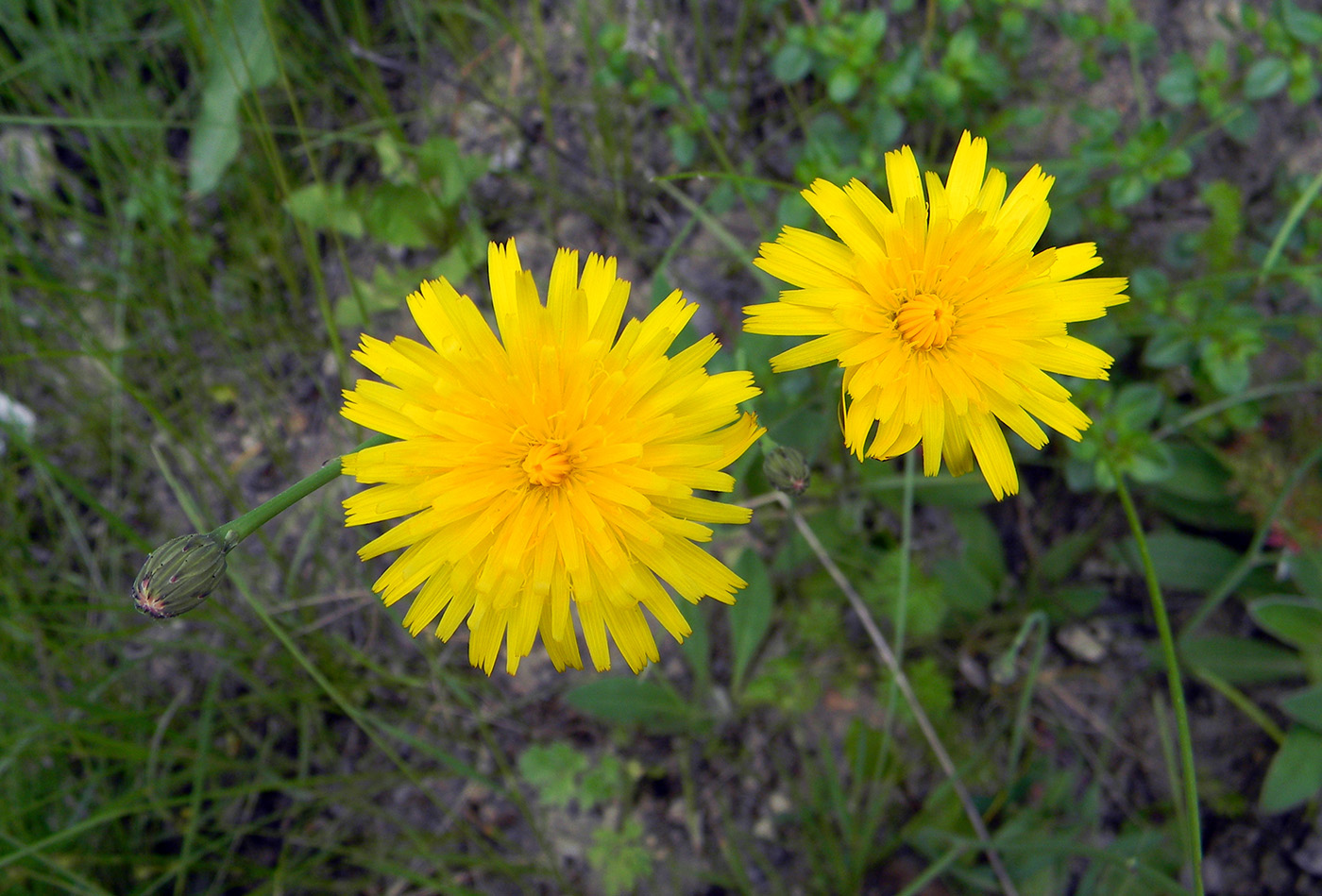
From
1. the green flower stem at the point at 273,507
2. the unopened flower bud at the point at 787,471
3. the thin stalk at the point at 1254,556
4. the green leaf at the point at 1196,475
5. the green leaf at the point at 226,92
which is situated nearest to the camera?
the green flower stem at the point at 273,507

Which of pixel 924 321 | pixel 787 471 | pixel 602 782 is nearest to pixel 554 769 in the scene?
pixel 602 782

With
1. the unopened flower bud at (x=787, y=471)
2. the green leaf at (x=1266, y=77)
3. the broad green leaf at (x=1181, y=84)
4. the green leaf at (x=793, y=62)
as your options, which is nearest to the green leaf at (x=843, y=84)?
the green leaf at (x=793, y=62)

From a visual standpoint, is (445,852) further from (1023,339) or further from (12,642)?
(1023,339)

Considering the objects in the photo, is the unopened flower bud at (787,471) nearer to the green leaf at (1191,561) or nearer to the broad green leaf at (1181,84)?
the green leaf at (1191,561)

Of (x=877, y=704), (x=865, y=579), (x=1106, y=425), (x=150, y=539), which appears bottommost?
(x=877, y=704)

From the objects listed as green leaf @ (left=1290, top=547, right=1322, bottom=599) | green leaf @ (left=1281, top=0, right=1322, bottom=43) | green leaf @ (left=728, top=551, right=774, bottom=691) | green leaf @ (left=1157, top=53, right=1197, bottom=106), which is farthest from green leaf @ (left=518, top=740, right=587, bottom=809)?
green leaf @ (left=1281, top=0, right=1322, bottom=43)

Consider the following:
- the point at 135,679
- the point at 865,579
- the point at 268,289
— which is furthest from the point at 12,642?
the point at 865,579
